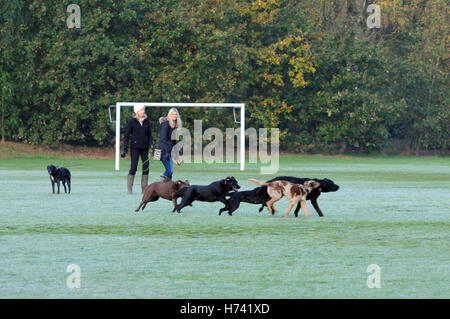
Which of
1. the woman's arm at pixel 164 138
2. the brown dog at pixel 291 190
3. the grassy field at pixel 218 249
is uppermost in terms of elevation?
the woman's arm at pixel 164 138

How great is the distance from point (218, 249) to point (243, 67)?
4189 centimetres

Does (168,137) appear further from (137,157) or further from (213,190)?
(213,190)

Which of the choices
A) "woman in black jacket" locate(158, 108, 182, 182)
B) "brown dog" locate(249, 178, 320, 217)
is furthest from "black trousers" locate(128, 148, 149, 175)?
"brown dog" locate(249, 178, 320, 217)

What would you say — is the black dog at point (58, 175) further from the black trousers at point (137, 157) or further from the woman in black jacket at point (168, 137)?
the woman in black jacket at point (168, 137)

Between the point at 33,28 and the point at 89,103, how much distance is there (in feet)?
16.5

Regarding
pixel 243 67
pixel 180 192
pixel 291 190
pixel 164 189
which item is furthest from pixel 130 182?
→ pixel 243 67

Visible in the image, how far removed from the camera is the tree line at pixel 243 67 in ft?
157

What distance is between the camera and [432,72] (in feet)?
190

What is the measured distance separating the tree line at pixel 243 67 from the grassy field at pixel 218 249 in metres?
27.9

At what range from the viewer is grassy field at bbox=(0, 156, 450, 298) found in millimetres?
8680

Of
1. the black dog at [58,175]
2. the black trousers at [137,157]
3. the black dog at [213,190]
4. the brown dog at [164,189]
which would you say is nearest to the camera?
the black dog at [213,190]

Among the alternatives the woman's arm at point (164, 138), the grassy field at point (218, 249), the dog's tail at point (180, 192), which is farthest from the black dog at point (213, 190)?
the woman's arm at point (164, 138)

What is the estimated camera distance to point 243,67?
173 feet

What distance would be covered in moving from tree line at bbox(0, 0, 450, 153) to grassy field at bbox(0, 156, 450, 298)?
2789 centimetres
